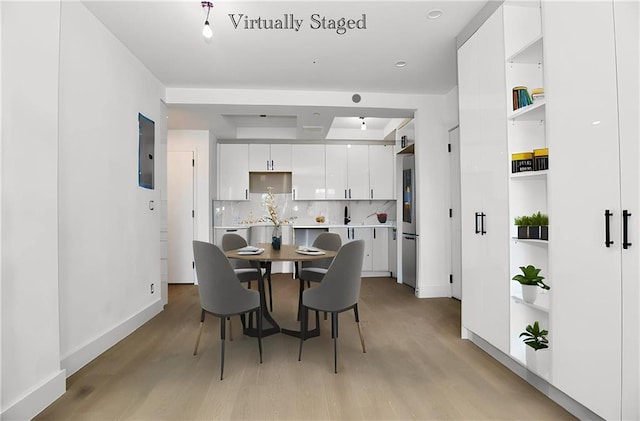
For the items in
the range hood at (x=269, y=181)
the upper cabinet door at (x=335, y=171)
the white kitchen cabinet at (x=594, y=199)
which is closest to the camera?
the white kitchen cabinet at (x=594, y=199)

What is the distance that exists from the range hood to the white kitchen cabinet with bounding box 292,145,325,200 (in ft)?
0.98

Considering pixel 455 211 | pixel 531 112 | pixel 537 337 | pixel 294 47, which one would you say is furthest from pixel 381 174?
pixel 537 337

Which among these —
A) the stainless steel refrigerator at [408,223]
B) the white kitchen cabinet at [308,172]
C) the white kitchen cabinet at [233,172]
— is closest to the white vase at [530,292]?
the stainless steel refrigerator at [408,223]

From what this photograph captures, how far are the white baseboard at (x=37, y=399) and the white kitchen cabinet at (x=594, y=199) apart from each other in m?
2.81

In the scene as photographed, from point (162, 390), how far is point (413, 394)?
1.54 m

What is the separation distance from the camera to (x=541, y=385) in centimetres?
218

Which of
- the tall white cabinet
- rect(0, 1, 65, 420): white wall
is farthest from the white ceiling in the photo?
rect(0, 1, 65, 420): white wall

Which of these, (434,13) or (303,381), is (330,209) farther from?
(303,381)

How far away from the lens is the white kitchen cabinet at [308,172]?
662cm

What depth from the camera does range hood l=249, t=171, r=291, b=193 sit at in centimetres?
679

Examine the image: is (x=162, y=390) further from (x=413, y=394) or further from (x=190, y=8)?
(x=190, y=8)

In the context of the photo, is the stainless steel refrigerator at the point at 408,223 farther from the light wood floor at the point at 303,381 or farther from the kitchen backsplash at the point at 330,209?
the light wood floor at the point at 303,381

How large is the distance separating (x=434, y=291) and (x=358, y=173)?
273cm

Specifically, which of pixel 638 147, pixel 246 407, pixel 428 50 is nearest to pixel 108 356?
pixel 246 407
